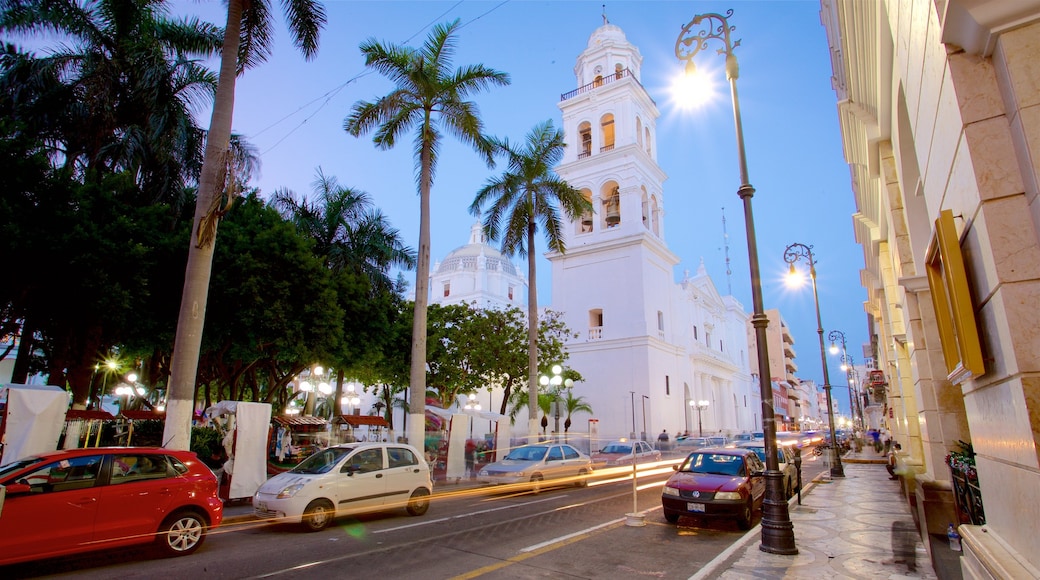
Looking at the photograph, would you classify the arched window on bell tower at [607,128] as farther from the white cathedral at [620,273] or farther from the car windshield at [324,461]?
the car windshield at [324,461]

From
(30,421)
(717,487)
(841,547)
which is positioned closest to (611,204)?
(717,487)

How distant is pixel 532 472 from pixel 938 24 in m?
15.1

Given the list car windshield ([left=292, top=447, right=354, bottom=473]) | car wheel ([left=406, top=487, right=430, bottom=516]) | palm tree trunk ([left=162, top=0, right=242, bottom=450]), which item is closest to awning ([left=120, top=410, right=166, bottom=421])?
palm tree trunk ([left=162, top=0, right=242, bottom=450])

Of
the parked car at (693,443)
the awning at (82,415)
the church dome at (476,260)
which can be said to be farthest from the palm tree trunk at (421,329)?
the church dome at (476,260)

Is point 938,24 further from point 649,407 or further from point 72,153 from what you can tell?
point 649,407

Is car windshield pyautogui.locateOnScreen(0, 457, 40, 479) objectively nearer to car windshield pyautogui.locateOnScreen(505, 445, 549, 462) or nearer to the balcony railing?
car windshield pyautogui.locateOnScreen(505, 445, 549, 462)

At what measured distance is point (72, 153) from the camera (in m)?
18.3

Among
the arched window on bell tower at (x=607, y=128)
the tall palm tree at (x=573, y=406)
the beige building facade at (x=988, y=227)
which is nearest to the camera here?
the beige building facade at (x=988, y=227)

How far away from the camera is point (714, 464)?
1203 cm

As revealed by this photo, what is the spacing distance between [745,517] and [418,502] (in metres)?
6.85

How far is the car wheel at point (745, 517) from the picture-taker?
10.5 metres

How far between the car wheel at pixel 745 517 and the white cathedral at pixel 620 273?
28198 millimetres

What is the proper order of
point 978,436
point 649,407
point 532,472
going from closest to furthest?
point 978,436 < point 532,472 < point 649,407

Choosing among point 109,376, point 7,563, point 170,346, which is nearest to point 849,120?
point 7,563
